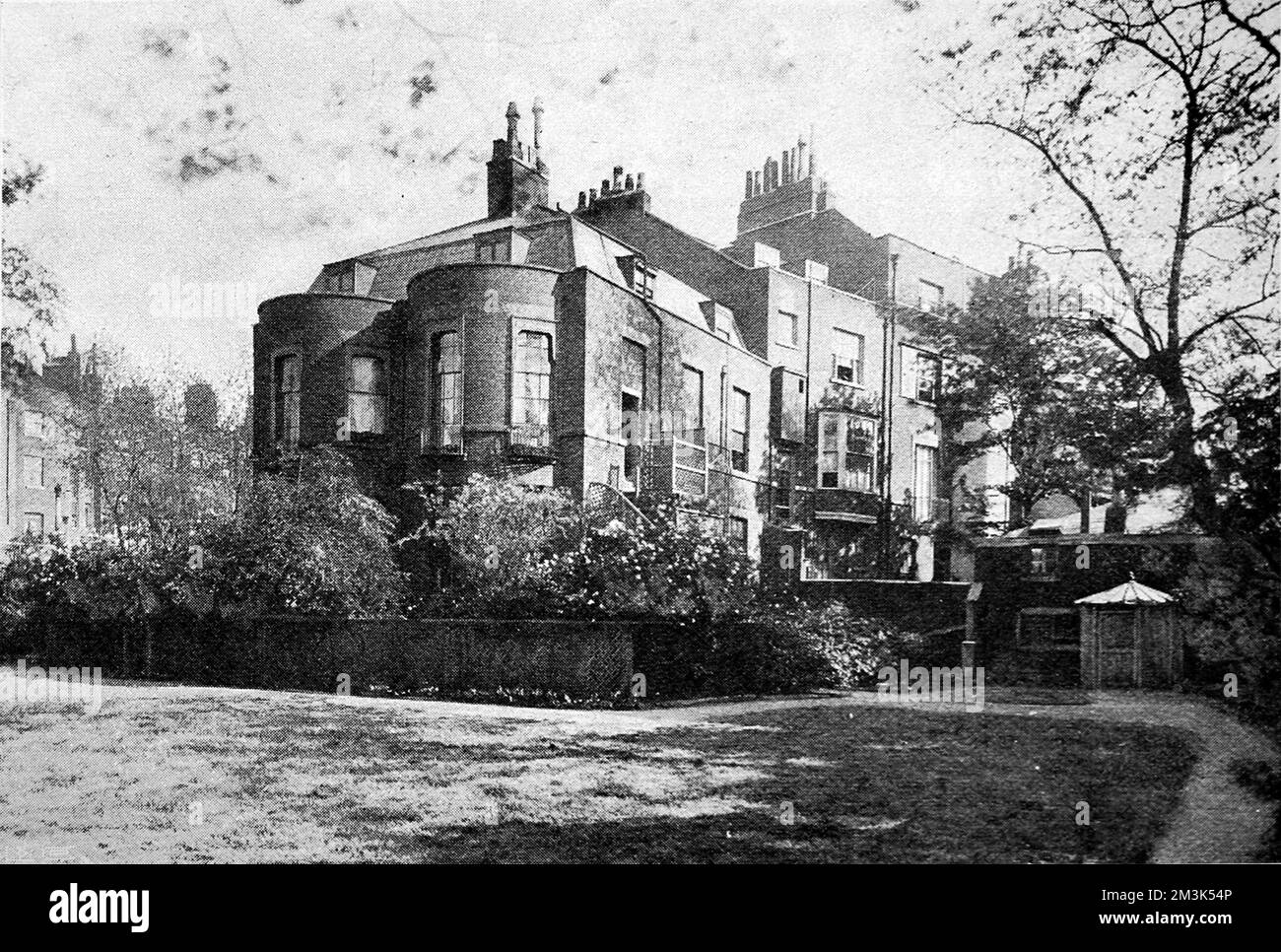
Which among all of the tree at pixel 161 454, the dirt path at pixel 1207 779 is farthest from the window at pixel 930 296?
the tree at pixel 161 454

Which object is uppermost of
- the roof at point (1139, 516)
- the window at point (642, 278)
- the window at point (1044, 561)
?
the window at point (642, 278)

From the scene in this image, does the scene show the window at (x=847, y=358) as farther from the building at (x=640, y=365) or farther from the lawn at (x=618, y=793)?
the lawn at (x=618, y=793)

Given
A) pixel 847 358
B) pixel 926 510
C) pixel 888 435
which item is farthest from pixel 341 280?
pixel 926 510

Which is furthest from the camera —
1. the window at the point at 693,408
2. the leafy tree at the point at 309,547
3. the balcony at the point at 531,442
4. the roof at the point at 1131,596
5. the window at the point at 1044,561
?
the leafy tree at the point at 309,547

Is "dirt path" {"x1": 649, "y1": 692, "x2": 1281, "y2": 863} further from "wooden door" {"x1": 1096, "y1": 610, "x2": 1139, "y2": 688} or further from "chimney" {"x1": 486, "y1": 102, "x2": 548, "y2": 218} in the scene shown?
"chimney" {"x1": 486, "y1": 102, "x2": 548, "y2": 218}

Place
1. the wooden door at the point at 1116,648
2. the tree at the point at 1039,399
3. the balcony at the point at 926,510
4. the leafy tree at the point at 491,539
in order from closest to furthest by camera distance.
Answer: the wooden door at the point at 1116,648, the tree at the point at 1039,399, the balcony at the point at 926,510, the leafy tree at the point at 491,539

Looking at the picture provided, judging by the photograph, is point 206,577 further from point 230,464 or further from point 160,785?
point 160,785

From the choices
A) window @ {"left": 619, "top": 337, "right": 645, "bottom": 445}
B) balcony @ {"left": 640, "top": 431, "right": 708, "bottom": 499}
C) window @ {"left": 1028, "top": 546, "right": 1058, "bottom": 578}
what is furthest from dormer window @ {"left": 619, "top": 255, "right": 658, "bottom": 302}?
window @ {"left": 1028, "top": 546, "right": 1058, "bottom": 578}
